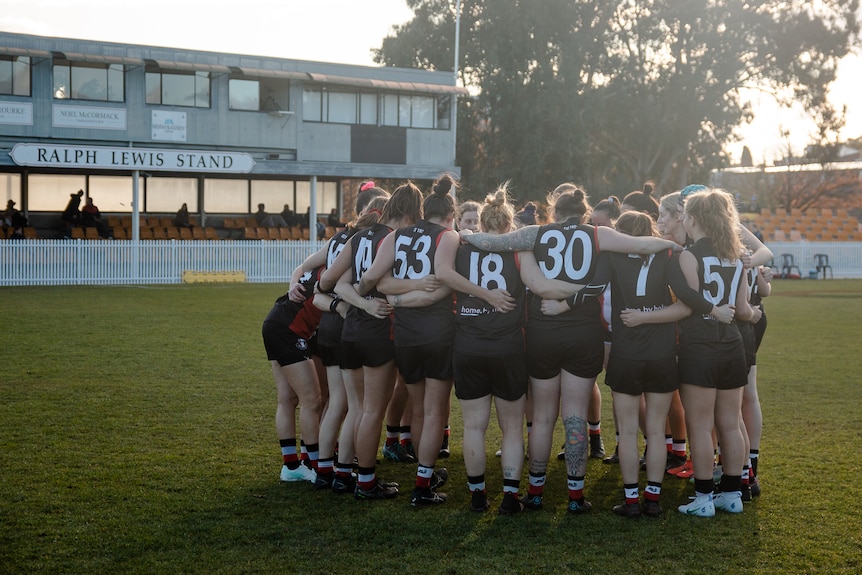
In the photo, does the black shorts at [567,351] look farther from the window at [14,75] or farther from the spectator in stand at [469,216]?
the window at [14,75]

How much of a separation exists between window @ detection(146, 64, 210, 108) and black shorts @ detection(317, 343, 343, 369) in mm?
26701

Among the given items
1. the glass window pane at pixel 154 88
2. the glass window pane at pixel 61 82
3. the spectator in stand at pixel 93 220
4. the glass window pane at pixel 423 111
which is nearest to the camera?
the spectator in stand at pixel 93 220

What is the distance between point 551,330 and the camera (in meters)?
5.27

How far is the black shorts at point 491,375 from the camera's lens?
17.3ft

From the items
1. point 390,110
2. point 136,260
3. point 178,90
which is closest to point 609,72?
point 390,110

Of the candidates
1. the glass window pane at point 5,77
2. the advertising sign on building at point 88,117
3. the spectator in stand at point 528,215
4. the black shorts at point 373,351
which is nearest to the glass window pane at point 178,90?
the advertising sign on building at point 88,117

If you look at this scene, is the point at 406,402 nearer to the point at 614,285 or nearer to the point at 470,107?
the point at 614,285

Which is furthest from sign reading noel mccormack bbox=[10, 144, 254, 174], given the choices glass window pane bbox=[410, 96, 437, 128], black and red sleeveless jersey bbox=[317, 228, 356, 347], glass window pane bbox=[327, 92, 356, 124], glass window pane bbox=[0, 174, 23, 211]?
black and red sleeveless jersey bbox=[317, 228, 356, 347]

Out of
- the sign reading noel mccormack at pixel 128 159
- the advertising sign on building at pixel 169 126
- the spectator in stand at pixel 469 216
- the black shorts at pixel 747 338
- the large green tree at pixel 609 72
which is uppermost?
the large green tree at pixel 609 72

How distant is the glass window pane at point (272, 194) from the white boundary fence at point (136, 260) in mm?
8632

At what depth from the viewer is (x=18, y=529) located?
5008 mm

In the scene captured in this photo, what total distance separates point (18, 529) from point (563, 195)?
140 inches

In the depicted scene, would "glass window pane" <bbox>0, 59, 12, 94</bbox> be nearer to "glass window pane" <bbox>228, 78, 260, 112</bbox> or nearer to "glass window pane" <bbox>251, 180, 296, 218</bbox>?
"glass window pane" <bbox>228, 78, 260, 112</bbox>

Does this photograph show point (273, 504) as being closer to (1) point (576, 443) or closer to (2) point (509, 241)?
(1) point (576, 443)
